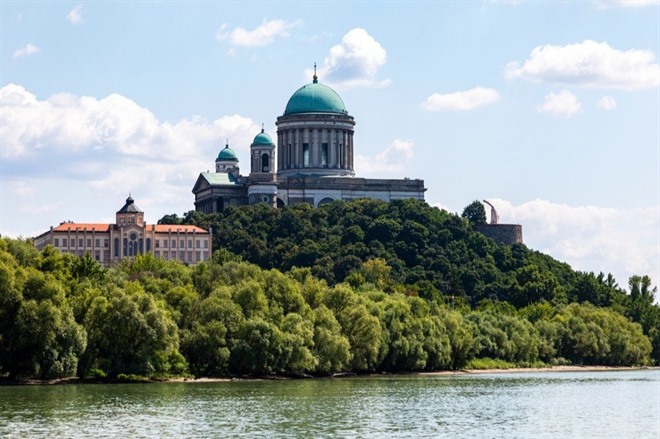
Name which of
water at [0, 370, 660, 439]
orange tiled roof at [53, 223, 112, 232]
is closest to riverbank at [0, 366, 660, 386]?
water at [0, 370, 660, 439]

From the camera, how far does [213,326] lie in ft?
338

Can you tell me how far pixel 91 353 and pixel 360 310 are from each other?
86.7 ft

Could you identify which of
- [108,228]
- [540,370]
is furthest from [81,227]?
[540,370]

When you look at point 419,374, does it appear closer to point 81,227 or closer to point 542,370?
point 542,370

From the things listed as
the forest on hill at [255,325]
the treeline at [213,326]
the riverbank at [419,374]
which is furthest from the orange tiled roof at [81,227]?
the riverbank at [419,374]

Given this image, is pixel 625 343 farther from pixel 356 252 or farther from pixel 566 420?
pixel 566 420

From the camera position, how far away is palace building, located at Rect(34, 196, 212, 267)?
191750 millimetres

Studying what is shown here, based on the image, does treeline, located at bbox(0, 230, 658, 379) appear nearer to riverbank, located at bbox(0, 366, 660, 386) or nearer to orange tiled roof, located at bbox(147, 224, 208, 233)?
riverbank, located at bbox(0, 366, 660, 386)

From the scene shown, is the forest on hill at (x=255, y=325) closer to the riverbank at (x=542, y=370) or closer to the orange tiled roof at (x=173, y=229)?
the riverbank at (x=542, y=370)

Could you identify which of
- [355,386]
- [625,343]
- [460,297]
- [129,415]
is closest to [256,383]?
[355,386]

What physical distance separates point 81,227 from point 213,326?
9297 cm

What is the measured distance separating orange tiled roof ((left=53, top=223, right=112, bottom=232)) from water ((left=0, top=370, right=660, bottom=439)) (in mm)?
90659

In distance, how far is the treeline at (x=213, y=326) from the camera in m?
91.9

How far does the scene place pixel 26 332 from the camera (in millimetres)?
90625
